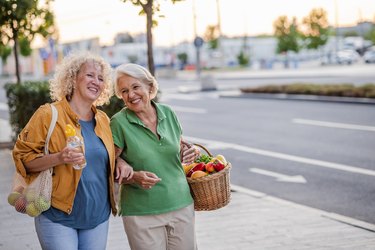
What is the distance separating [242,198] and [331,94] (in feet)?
53.6

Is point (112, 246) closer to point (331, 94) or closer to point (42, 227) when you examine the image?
point (42, 227)

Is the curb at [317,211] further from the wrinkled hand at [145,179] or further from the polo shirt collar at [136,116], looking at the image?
the wrinkled hand at [145,179]

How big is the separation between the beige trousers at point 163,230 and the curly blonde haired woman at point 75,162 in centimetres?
19

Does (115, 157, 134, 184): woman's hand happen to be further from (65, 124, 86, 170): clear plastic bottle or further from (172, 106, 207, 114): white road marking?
(172, 106, 207, 114): white road marking

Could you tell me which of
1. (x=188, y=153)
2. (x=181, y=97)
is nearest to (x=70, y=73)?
(x=188, y=153)

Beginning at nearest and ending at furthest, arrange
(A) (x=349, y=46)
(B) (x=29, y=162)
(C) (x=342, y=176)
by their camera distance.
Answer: (B) (x=29, y=162) < (C) (x=342, y=176) < (A) (x=349, y=46)

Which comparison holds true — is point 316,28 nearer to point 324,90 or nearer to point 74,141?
point 324,90

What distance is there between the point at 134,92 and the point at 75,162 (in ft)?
2.21

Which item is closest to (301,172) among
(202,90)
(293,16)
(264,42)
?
(202,90)

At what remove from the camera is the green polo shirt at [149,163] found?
4.19 m

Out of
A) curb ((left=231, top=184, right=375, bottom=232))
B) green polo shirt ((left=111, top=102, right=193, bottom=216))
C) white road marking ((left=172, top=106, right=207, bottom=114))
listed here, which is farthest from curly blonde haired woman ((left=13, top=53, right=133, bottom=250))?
white road marking ((left=172, top=106, right=207, bottom=114))

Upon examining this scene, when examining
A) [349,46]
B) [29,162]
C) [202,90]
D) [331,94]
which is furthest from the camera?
[349,46]

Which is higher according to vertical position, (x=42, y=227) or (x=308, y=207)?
(x=42, y=227)

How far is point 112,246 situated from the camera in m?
6.73
